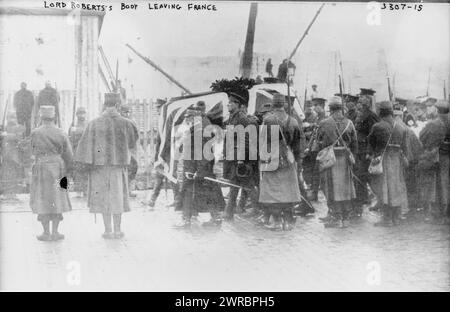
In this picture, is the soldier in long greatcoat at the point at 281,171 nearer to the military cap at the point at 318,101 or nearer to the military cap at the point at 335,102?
the military cap at the point at 335,102

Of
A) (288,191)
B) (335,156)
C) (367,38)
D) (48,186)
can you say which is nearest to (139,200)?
(48,186)

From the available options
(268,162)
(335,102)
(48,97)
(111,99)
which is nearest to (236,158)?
(268,162)

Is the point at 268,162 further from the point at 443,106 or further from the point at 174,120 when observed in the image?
the point at 443,106

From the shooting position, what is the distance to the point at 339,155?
9117 mm

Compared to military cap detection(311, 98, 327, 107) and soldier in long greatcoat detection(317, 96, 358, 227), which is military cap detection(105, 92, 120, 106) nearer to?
soldier in long greatcoat detection(317, 96, 358, 227)

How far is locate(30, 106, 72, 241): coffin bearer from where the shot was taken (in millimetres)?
8352

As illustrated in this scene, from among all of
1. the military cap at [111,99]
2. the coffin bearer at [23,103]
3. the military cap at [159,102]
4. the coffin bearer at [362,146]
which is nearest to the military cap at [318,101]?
the coffin bearer at [362,146]

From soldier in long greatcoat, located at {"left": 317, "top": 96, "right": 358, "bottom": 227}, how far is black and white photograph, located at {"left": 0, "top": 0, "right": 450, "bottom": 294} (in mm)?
21

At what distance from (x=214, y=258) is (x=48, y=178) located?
7.35 ft

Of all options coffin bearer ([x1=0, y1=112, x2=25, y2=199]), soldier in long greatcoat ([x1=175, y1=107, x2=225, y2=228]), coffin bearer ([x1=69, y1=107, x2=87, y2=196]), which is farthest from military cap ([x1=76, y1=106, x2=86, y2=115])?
soldier in long greatcoat ([x1=175, y1=107, x2=225, y2=228])

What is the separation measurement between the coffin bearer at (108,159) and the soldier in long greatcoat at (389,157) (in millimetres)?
3267

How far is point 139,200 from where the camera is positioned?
939 cm
